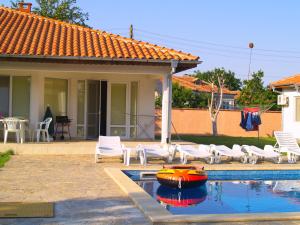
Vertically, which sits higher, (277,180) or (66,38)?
(66,38)

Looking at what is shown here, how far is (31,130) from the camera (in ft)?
61.3

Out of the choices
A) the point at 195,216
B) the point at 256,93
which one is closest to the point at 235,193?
the point at 195,216

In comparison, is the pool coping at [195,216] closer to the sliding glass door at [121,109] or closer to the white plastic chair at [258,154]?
the white plastic chair at [258,154]

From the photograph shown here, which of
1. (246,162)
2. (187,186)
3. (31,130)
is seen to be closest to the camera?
(187,186)

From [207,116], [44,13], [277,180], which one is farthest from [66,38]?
[44,13]

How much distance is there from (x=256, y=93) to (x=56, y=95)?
29.4 metres

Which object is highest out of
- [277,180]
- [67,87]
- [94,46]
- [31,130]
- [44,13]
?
[44,13]

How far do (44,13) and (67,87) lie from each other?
2119 cm

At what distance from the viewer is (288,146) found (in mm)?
17109

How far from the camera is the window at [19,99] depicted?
18.7m

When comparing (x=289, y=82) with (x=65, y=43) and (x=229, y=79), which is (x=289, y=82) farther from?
(x=229, y=79)

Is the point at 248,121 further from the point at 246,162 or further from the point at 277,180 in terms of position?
the point at 277,180

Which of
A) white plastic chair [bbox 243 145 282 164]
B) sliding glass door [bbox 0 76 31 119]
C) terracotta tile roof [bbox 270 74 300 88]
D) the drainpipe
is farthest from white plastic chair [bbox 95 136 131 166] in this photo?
terracotta tile roof [bbox 270 74 300 88]

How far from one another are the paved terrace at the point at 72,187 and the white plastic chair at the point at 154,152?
1.00 ft
